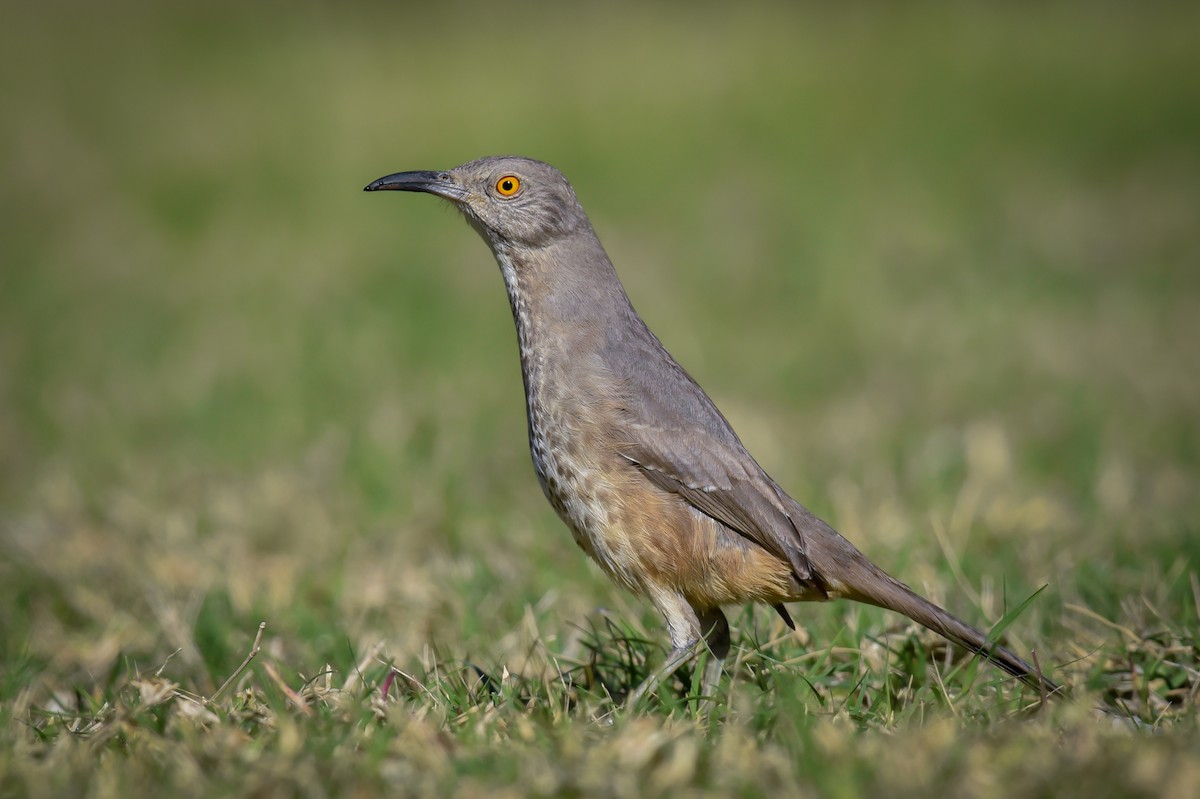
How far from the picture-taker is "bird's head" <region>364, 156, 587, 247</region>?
4262 millimetres

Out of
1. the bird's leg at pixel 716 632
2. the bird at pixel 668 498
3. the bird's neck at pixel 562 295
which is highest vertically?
the bird's neck at pixel 562 295

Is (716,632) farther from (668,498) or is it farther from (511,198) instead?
(511,198)

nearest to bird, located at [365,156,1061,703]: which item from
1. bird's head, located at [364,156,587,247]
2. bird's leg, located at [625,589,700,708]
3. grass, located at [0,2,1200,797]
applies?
bird's leg, located at [625,589,700,708]

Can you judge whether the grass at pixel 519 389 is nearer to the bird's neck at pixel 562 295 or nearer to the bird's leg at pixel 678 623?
the bird's leg at pixel 678 623

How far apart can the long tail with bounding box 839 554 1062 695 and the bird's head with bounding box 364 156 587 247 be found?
5.06 feet

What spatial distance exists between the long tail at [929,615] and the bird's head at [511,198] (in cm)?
154

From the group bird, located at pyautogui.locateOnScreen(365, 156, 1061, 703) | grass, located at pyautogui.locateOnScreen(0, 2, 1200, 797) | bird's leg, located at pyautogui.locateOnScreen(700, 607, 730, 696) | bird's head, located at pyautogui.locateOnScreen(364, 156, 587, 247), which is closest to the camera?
grass, located at pyautogui.locateOnScreen(0, 2, 1200, 797)

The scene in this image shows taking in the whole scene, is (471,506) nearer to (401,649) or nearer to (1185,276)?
(401,649)

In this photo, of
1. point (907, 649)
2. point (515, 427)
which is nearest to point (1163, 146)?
point (515, 427)

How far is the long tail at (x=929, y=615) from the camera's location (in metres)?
3.35

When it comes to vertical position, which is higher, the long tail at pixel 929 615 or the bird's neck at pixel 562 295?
the bird's neck at pixel 562 295

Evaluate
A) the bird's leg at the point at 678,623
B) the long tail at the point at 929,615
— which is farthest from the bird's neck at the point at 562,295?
the long tail at the point at 929,615

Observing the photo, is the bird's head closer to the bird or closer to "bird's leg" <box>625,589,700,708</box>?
the bird

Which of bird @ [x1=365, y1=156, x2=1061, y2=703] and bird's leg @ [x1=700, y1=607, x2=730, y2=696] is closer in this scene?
bird @ [x1=365, y1=156, x2=1061, y2=703]
